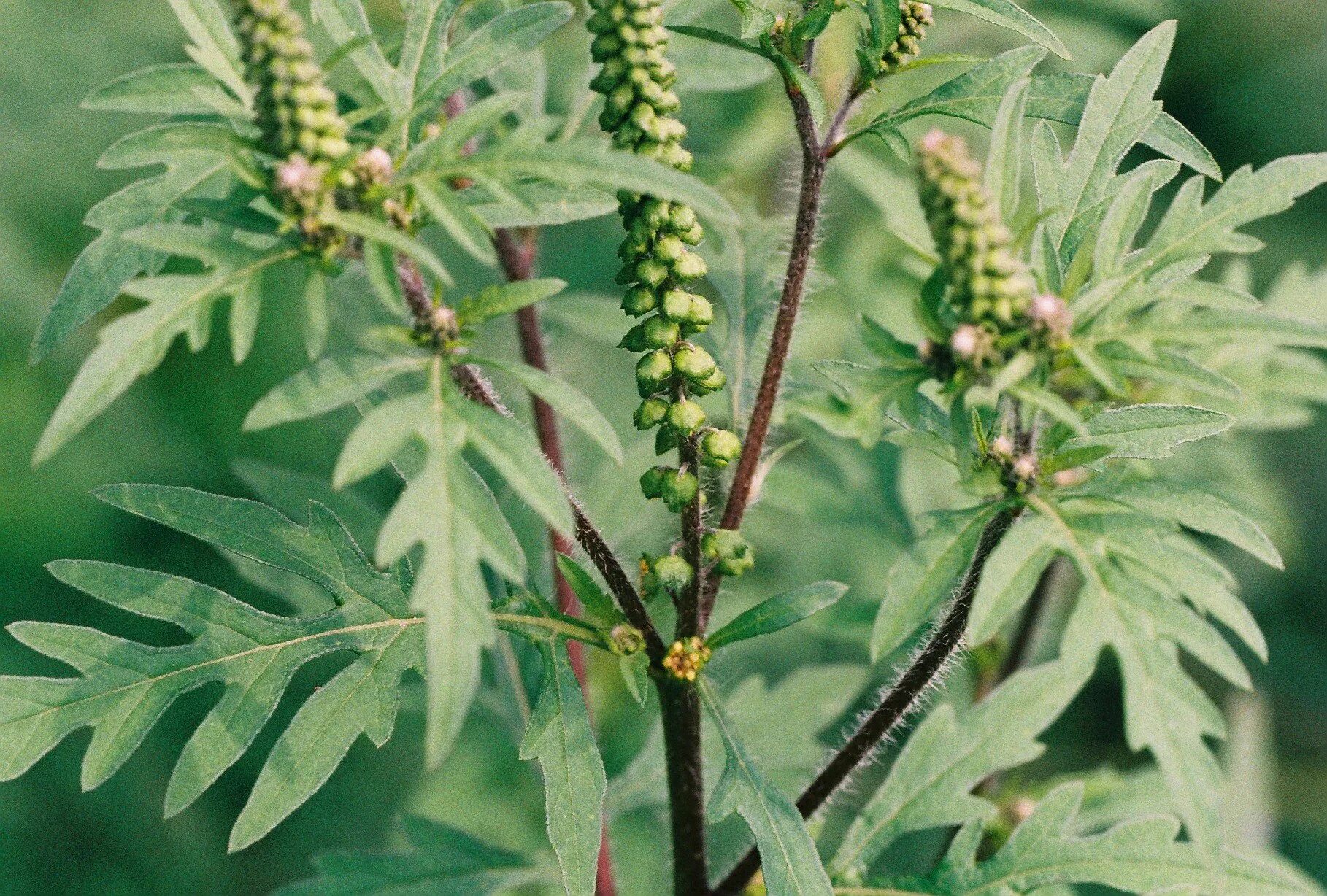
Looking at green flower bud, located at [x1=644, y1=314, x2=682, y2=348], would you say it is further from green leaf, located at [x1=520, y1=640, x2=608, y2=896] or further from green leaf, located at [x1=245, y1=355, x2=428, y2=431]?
green leaf, located at [x1=520, y1=640, x2=608, y2=896]

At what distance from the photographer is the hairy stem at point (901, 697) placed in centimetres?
219

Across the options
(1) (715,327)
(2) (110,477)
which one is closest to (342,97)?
(1) (715,327)

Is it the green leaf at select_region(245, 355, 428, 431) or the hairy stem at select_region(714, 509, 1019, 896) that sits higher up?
the green leaf at select_region(245, 355, 428, 431)

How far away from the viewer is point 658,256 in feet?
6.83

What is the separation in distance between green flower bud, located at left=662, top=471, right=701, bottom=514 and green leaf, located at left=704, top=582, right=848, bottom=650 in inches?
9.1

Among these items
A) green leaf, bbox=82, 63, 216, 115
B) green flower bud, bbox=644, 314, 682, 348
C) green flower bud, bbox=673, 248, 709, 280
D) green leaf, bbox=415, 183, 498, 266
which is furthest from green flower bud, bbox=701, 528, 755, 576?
green leaf, bbox=82, 63, 216, 115

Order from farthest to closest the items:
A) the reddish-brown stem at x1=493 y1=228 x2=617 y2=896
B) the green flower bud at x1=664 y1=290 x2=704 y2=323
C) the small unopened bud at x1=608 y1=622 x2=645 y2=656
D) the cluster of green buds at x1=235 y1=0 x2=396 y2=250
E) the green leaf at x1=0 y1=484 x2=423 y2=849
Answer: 1. the reddish-brown stem at x1=493 y1=228 x2=617 y2=896
2. the small unopened bud at x1=608 y1=622 x2=645 y2=656
3. the green leaf at x1=0 y1=484 x2=423 y2=849
4. the green flower bud at x1=664 y1=290 x2=704 y2=323
5. the cluster of green buds at x1=235 y1=0 x2=396 y2=250

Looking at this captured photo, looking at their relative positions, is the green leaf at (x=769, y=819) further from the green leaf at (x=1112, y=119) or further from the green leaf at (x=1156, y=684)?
the green leaf at (x=1112, y=119)

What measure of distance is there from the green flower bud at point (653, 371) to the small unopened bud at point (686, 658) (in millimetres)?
499

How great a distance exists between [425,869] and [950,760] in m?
1.30

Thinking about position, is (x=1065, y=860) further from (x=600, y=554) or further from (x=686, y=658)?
(x=600, y=554)

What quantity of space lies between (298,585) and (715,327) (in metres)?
1.28

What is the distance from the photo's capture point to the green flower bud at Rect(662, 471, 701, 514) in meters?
2.24

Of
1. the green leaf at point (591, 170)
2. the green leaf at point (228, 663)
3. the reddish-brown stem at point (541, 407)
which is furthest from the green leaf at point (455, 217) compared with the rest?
the reddish-brown stem at point (541, 407)
